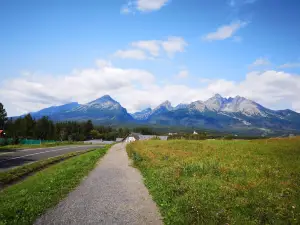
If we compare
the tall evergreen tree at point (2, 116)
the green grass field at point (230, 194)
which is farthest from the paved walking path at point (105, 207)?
the tall evergreen tree at point (2, 116)

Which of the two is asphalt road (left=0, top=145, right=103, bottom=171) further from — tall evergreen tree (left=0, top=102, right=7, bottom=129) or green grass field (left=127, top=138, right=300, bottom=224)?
tall evergreen tree (left=0, top=102, right=7, bottom=129)

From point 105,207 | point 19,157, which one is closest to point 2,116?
point 19,157

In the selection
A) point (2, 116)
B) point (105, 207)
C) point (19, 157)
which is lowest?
point (105, 207)

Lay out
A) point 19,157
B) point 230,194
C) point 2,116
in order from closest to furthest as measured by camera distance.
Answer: point 230,194
point 19,157
point 2,116

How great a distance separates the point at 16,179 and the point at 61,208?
41.9ft

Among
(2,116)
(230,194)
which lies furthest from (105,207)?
(2,116)

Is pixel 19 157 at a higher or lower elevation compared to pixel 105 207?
higher

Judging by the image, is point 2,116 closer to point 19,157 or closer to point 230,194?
point 19,157

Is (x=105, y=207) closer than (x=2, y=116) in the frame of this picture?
Yes

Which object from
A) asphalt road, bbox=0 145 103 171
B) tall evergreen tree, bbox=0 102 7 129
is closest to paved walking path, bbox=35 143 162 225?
asphalt road, bbox=0 145 103 171

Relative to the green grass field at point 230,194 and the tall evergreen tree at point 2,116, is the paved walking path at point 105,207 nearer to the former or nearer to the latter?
the green grass field at point 230,194

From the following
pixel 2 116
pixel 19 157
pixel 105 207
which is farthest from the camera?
pixel 2 116

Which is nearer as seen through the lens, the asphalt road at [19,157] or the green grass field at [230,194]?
the green grass field at [230,194]

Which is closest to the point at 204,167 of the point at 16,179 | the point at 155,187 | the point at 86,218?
the point at 155,187
